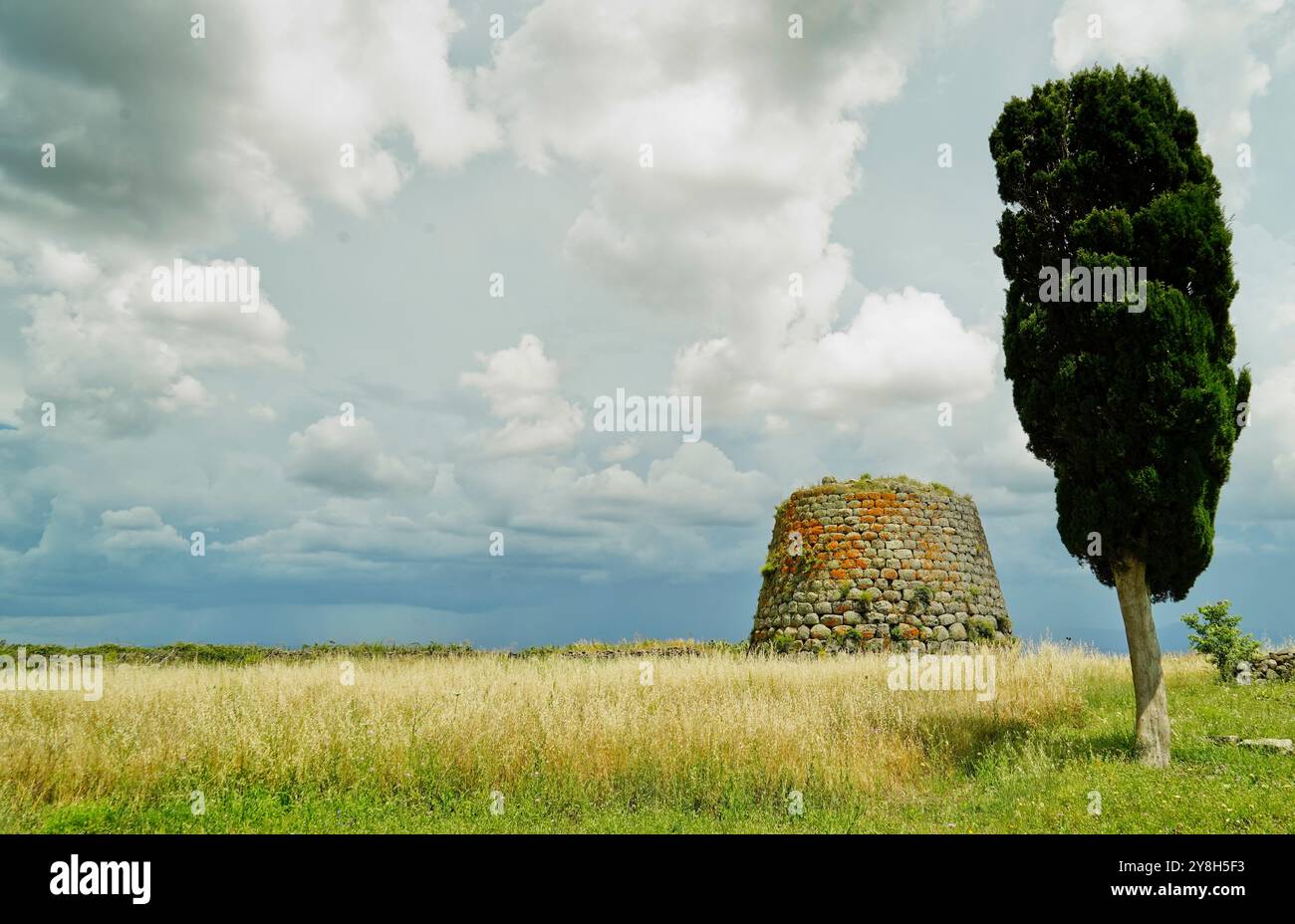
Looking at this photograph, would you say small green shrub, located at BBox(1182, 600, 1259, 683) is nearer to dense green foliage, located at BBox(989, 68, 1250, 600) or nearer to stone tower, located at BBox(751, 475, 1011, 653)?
stone tower, located at BBox(751, 475, 1011, 653)

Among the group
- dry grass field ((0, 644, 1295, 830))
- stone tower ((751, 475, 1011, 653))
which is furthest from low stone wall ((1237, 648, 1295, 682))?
stone tower ((751, 475, 1011, 653))

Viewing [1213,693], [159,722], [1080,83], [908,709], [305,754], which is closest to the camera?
[305,754]

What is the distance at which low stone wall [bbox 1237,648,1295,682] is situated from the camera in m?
15.7

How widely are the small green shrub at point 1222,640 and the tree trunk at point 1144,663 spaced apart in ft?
28.4

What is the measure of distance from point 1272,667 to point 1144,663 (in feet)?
31.5

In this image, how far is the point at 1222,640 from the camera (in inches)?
639

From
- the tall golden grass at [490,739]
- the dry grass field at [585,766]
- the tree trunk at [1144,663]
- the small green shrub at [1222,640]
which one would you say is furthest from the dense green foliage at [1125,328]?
the small green shrub at [1222,640]

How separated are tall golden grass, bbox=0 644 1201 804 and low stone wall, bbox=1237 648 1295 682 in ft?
22.2

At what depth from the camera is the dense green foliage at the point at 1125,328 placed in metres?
9.34

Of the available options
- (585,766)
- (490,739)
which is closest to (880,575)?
(585,766)

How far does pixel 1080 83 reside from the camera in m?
10.7
